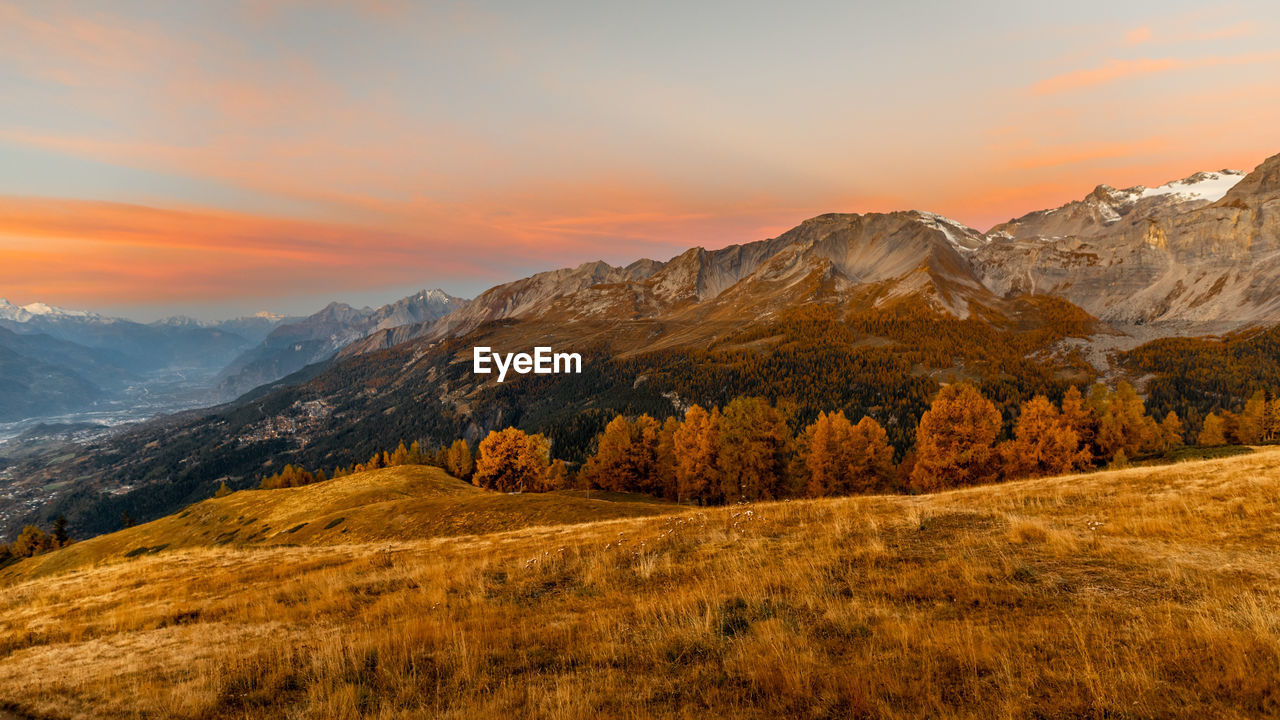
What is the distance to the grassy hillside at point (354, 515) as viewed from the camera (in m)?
36.2

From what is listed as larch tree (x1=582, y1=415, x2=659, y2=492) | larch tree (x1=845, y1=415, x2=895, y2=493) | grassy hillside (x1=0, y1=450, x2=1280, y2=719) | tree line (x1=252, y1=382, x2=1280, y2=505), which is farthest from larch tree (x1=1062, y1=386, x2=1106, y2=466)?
grassy hillside (x1=0, y1=450, x2=1280, y2=719)

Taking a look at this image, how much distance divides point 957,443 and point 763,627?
5369 centimetres

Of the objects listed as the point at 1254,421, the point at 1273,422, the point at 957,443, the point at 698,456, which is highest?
the point at 957,443

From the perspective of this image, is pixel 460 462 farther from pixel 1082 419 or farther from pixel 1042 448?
pixel 1082 419

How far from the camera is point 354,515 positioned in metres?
42.5

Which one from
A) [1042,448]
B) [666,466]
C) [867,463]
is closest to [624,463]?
[666,466]

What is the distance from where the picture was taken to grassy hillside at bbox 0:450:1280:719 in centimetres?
623

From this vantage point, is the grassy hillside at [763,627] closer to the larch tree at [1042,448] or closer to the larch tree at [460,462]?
the larch tree at [1042,448]

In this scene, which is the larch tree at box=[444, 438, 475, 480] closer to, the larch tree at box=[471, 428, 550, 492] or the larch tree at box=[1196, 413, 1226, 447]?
the larch tree at box=[471, 428, 550, 492]

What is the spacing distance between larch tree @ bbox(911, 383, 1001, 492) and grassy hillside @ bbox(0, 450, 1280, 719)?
119ft

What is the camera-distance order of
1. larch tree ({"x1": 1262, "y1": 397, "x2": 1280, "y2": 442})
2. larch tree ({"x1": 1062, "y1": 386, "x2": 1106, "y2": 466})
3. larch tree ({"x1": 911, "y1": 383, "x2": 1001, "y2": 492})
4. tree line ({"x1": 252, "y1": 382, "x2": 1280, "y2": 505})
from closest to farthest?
1. larch tree ({"x1": 911, "y1": 383, "x2": 1001, "y2": 492})
2. tree line ({"x1": 252, "y1": 382, "x2": 1280, "y2": 505})
3. larch tree ({"x1": 1062, "y1": 386, "x2": 1106, "y2": 466})
4. larch tree ({"x1": 1262, "y1": 397, "x2": 1280, "y2": 442})

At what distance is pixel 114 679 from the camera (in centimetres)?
906

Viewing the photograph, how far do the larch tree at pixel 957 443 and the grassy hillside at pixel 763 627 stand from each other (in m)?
36.3

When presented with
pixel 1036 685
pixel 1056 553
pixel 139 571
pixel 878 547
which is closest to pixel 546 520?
pixel 139 571
